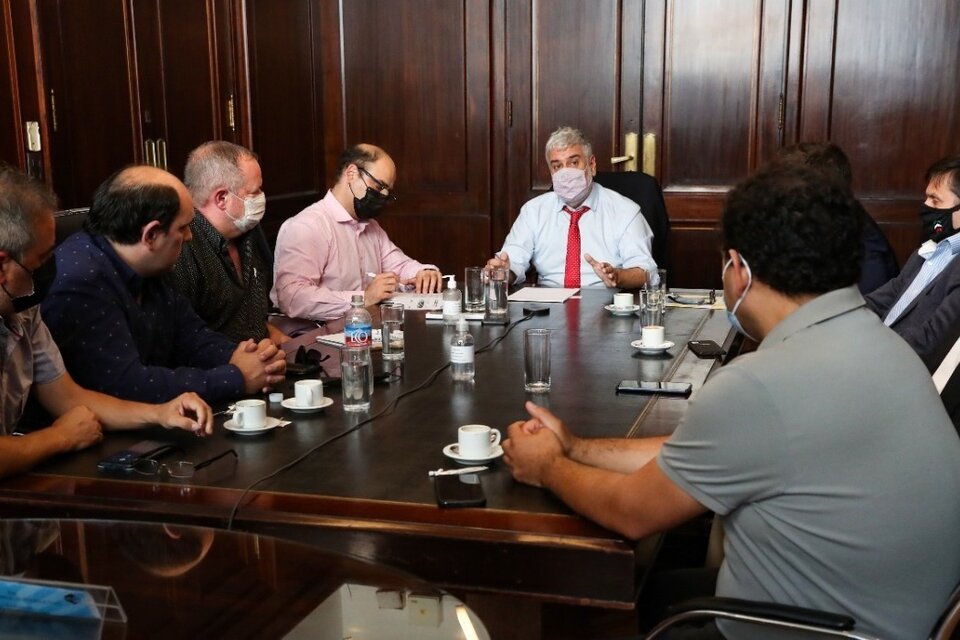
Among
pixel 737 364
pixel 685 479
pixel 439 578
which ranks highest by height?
pixel 737 364

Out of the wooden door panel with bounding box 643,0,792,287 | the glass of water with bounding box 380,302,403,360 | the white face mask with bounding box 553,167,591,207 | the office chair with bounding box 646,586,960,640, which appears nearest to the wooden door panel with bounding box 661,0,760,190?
the wooden door panel with bounding box 643,0,792,287

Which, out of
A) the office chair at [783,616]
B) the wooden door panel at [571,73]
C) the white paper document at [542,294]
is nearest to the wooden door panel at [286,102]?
the wooden door panel at [571,73]

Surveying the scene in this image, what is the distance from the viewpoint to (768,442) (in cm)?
140

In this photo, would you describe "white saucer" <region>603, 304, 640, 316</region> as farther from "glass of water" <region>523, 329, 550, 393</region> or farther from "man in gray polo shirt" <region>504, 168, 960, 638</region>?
"man in gray polo shirt" <region>504, 168, 960, 638</region>

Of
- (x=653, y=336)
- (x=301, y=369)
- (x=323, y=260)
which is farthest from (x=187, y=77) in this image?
(x=653, y=336)

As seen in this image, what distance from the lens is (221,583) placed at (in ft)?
4.77

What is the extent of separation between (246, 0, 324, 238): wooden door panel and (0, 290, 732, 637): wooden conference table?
298cm

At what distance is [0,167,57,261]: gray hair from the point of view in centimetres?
196

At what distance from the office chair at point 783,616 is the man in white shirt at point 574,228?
2739 mm

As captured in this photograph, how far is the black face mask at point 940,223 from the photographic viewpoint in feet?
11.3

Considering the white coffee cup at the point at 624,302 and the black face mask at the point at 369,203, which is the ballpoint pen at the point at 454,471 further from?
the black face mask at the point at 369,203

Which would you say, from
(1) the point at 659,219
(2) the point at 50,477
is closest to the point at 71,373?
(2) the point at 50,477

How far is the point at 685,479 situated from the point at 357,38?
4690mm

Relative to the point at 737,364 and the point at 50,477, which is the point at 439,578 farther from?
the point at 50,477
